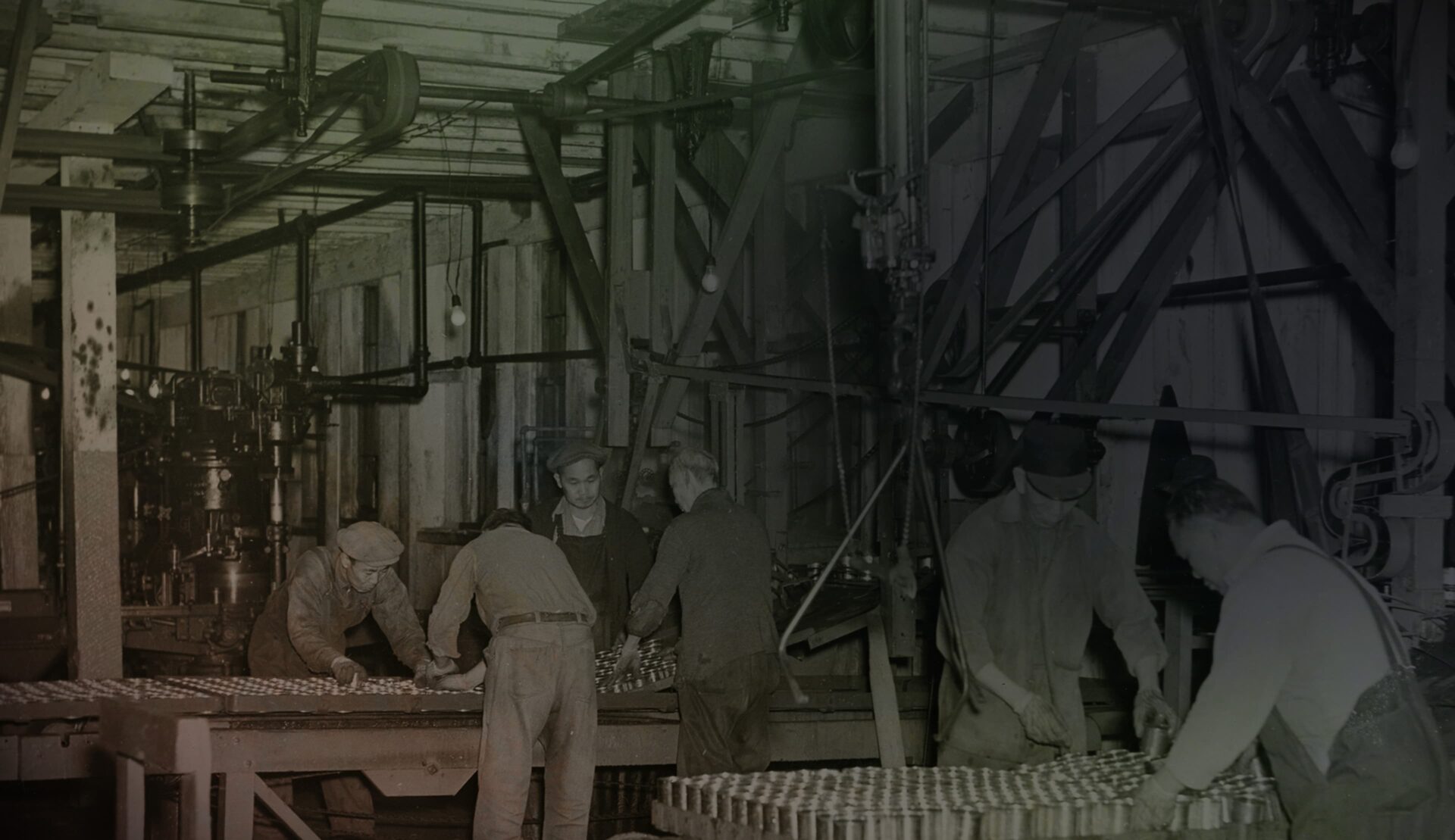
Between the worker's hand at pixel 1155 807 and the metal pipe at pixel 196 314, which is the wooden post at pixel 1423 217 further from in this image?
the metal pipe at pixel 196 314

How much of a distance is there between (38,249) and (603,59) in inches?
421

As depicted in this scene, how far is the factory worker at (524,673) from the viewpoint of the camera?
23.2 feet

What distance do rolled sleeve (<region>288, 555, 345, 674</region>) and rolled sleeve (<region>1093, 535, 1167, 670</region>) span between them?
4.03 m

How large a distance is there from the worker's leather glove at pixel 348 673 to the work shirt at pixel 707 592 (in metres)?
1.40

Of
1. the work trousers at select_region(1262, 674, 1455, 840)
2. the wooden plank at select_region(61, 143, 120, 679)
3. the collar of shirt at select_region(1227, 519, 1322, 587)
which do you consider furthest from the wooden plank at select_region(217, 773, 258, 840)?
the work trousers at select_region(1262, 674, 1455, 840)

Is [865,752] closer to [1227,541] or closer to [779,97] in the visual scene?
[1227,541]

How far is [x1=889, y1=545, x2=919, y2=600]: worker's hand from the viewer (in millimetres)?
6293

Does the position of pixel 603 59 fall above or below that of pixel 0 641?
above

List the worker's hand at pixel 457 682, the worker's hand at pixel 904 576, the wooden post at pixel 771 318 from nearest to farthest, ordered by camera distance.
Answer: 1. the worker's hand at pixel 904 576
2. the worker's hand at pixel 457 682
3. the wooden post at pixel 771 318

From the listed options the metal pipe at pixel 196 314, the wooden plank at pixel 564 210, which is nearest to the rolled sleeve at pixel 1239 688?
the wooden plank at pixel 564 210

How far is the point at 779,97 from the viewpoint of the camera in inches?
373

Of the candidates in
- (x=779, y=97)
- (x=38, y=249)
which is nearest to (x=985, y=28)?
(x=779, y=97)

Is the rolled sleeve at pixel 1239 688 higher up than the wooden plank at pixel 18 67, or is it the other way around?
the wooden plank at pixel 18 67

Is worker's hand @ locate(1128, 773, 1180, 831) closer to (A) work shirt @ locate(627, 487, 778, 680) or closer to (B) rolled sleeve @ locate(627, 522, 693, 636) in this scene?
(A) work shirt @ locate(627, 487, 778, 680)
